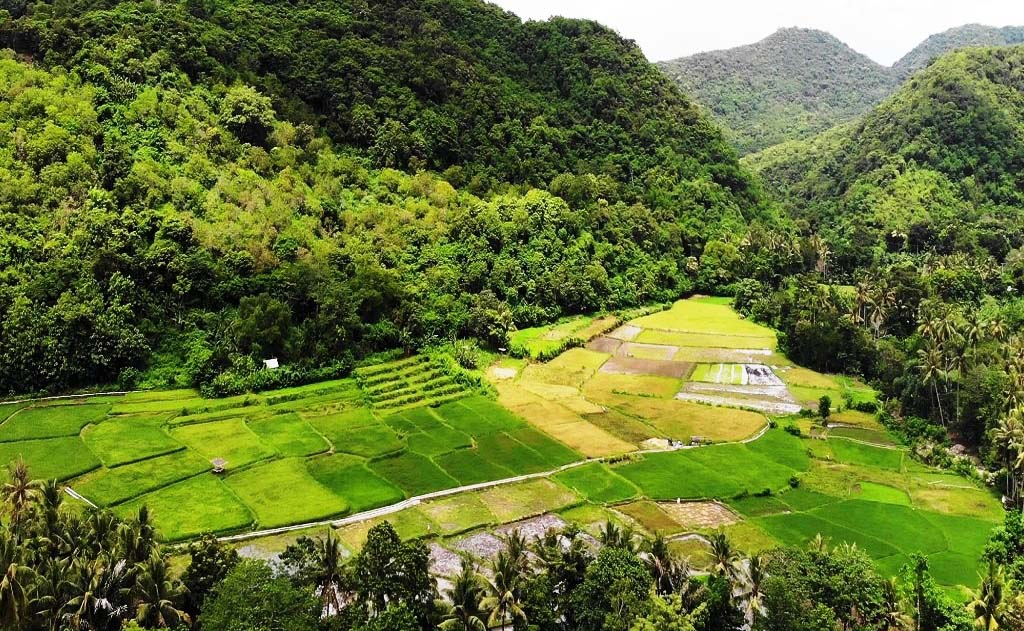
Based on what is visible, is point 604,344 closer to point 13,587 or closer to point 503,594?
point 503,594

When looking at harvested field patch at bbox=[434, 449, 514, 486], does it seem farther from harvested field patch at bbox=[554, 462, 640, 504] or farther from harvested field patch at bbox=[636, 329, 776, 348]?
harvested field patch at bbox=[636, 329, 776, 348]

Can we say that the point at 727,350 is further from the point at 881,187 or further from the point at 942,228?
the point at 881,187

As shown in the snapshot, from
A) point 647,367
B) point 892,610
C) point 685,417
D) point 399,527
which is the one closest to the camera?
point 892,610

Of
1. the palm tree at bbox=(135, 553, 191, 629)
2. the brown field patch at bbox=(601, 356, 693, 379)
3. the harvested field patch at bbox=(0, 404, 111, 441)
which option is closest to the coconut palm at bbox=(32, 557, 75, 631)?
the palm tree at bbox=(135, 553, 191, 629)

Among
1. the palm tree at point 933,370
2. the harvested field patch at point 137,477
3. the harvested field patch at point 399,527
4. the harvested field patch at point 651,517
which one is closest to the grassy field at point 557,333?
the harvested field patch at point 651,517

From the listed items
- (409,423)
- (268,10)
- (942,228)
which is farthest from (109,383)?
(942,228)

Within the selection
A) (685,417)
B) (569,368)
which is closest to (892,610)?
(685,417)
